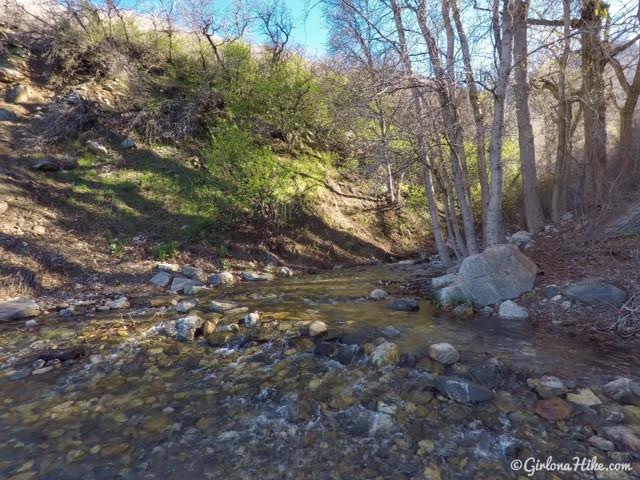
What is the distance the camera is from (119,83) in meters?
14.3

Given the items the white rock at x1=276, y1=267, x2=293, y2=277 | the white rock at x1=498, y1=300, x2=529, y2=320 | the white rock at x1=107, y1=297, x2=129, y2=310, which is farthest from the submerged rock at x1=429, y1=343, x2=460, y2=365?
the white rock at x1=276, y1=267, x2=293, y2=277

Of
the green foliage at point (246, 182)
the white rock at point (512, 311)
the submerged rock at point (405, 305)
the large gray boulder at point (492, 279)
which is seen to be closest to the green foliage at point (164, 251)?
the green foliage at point (246, 182)

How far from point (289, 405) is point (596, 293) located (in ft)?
14.2

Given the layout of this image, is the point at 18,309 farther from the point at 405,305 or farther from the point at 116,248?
the point at 405,305

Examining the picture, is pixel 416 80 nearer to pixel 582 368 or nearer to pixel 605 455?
pixel 582 368

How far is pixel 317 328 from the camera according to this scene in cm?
499

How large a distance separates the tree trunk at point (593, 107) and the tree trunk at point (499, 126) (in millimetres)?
2765

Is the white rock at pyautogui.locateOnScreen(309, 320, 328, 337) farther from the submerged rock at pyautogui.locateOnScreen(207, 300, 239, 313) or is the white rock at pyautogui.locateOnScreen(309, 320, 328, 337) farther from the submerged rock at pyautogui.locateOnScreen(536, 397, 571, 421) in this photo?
the submerged rock at pyautogui.locateOnScreen(536, 397, 571, 421)

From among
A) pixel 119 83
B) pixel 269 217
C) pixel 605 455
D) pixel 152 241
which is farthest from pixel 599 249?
pixel 119 83

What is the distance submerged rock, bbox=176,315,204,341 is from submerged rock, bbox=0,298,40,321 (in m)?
2.87

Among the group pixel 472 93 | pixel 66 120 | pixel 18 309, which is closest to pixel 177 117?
pixel 66 120

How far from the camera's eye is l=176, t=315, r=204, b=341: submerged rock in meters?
5.05

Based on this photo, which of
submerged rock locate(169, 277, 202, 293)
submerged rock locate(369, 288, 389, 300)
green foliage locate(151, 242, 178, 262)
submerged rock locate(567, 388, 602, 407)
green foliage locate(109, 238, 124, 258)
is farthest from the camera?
green foliage locate(151, 242, 178, 262)

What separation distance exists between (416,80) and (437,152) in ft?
7.06
